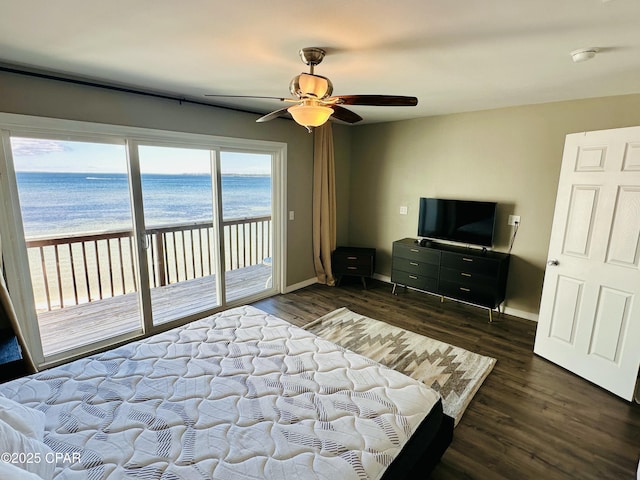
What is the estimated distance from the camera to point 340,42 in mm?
1826

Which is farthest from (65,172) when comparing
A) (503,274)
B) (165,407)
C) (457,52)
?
(503,274)

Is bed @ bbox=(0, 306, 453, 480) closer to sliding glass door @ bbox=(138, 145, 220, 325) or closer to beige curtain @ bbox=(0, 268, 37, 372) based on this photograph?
beige curtain @ bbox=(0, 268, 37, 372)

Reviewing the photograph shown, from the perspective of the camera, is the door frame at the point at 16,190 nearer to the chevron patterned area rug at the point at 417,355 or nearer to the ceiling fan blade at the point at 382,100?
the chevron patterned area rug at the point at 417,355

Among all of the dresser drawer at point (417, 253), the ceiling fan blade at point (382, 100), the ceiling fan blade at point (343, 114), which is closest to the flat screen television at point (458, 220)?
the dresser drawer at point (417, 253)

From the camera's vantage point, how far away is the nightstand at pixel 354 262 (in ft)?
15.6

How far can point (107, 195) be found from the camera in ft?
9.73

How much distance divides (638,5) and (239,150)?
11.2ft

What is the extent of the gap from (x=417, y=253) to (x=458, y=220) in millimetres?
665

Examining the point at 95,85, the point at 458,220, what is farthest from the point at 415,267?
the point at 95,85

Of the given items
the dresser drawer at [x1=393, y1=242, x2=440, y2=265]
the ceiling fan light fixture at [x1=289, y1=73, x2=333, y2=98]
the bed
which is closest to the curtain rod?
the ceiling fan light fixture at [x1=289, y1=73, x2=333, y2=98]

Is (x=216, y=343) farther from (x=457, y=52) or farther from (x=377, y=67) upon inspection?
(x=457, y=52)

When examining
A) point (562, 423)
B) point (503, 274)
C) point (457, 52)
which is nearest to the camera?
point (457, 52)

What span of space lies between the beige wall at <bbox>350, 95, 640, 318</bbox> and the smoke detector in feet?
5.31

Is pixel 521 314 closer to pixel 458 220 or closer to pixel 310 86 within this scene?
pixel 458 220
